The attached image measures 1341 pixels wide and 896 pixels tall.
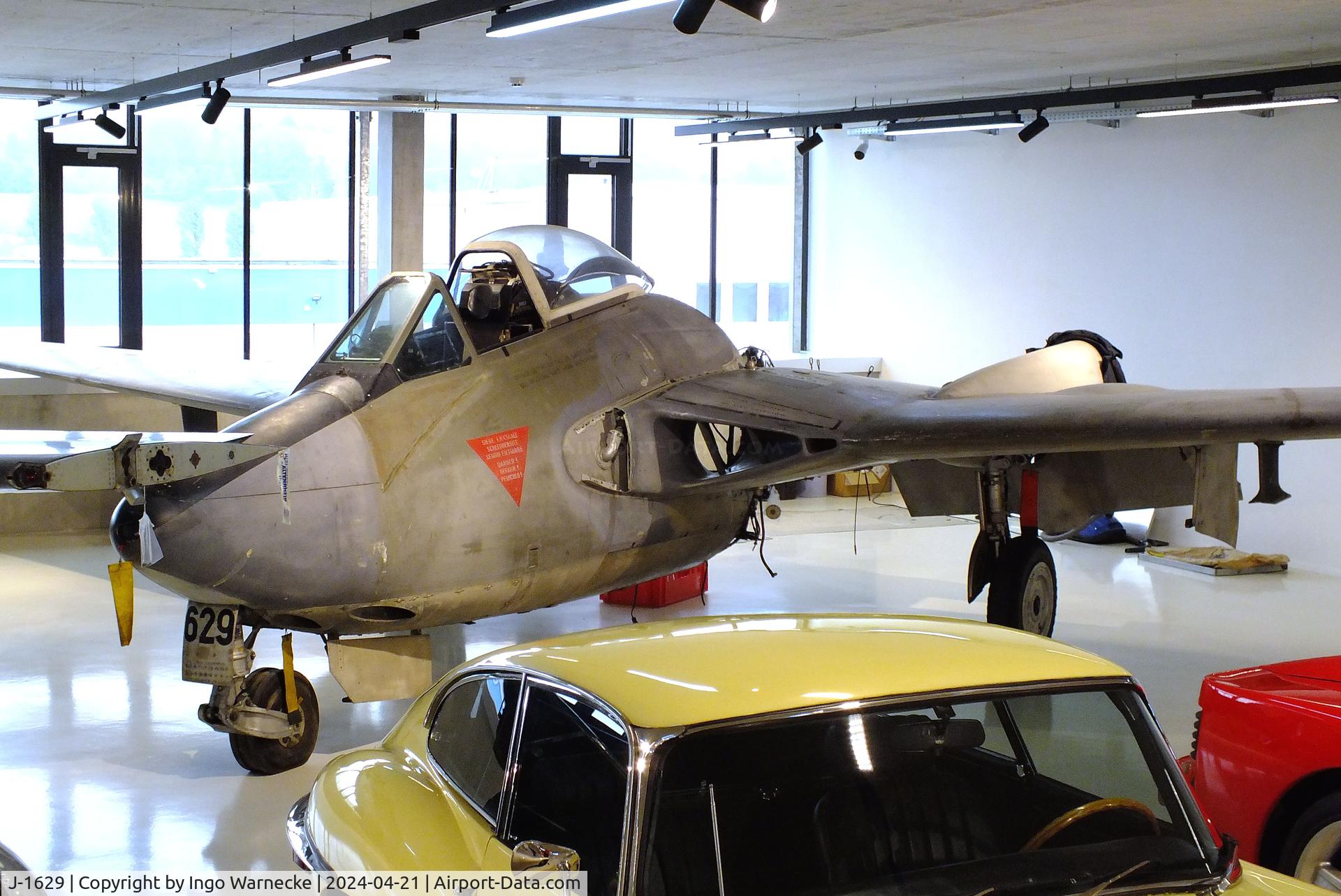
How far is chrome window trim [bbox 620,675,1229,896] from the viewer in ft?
8.95

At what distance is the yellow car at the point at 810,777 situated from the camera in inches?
111

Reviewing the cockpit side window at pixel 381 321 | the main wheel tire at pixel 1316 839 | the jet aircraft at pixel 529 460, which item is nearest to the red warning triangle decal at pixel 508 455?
the jet aircraft at pixel 529 460

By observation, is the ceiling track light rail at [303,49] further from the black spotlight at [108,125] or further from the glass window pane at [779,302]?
the glass window pane at [779,302]

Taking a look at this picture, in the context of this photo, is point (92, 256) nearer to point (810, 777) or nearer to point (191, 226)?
point (191, 226)

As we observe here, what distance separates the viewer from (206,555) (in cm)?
587

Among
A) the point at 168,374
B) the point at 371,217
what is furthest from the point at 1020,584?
the point at 371,217

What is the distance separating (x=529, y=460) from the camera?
701 centimetres

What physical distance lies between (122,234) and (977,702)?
16054mm

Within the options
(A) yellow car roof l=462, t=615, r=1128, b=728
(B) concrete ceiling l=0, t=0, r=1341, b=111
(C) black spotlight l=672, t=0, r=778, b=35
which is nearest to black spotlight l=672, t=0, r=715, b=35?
(C) black spotlight l=672, t=0, r=778, b=35

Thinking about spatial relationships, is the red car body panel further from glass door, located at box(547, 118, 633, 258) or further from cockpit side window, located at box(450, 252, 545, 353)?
glass door, located at box(547, 118, 633, 258)

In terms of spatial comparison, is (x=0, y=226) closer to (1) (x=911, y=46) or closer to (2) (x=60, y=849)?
(1) (x=911, y=46)

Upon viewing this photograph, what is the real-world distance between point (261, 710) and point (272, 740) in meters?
0.22

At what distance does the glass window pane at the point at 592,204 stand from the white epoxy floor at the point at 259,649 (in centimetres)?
636

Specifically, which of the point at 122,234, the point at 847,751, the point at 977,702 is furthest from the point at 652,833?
the point at 122,234
